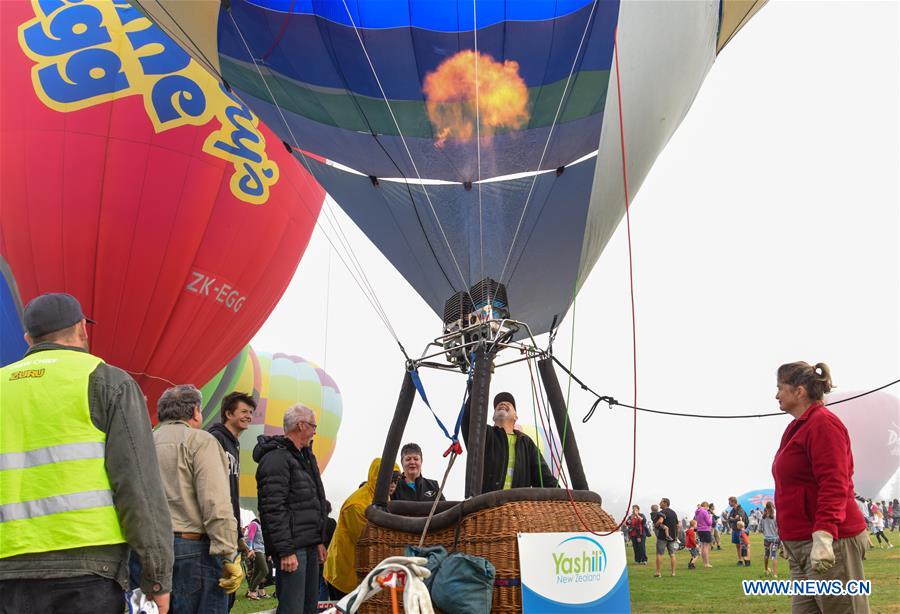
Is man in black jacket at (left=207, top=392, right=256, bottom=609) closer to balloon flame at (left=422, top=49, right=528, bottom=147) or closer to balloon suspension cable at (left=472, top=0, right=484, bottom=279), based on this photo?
balloon suspension cable at (left=472, top=0, right=484, bottom=279)

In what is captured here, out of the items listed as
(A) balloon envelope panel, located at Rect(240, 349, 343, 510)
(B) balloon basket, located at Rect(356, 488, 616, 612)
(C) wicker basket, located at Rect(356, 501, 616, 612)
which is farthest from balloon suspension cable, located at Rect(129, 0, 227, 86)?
(A) balloon envelope panel, located at Rect(240, 349, 343, 510)

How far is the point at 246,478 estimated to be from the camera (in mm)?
17703

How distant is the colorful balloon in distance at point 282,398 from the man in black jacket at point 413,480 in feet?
37.2

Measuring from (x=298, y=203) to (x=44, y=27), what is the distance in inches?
119

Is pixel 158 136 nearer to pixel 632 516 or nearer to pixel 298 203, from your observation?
pixel 298 203

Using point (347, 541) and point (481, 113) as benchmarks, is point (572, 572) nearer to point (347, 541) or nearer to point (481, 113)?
point (347, 541)

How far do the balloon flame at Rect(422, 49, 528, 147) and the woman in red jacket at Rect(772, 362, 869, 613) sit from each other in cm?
218

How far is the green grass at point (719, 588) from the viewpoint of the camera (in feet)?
20.6

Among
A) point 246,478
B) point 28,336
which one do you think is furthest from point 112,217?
point 246,478

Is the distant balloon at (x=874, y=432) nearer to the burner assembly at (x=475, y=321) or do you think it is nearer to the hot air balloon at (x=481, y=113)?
the hot air balloon at (x=481, y=113)

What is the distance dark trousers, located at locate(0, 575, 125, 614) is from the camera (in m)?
1.80

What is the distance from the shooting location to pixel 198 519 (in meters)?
2.87

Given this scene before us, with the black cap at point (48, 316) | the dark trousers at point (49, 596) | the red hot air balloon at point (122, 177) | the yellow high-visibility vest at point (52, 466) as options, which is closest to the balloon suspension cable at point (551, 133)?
the black cap at point (48, 316)

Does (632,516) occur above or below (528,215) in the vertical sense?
below
